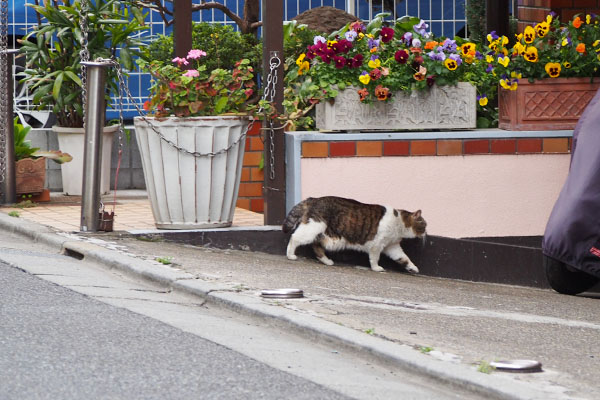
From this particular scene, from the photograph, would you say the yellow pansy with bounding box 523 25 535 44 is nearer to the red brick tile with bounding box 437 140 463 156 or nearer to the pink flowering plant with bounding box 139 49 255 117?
the red brick tile with bounding box 437 140 463 156

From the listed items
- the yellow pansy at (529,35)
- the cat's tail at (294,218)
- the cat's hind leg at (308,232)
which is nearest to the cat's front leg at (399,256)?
the cat's hind leg at (308,232)

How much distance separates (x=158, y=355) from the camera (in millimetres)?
4859

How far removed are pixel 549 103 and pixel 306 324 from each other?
3658 millimetres

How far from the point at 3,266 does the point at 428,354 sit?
3.19 meters

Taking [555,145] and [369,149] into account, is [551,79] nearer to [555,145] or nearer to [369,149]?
[555,145]

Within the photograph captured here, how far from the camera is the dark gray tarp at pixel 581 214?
534cm

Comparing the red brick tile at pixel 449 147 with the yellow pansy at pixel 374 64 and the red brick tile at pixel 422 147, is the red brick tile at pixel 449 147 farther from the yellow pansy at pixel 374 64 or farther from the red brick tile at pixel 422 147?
the yellow pansy at pixel 374 64

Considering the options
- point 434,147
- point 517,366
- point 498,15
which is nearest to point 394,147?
point 434,147

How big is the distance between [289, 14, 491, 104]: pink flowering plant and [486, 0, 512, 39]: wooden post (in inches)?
98.3

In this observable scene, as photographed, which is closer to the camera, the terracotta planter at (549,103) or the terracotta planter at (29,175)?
the terracotta planter at (549,103)

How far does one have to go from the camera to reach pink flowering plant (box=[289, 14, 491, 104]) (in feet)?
27.1

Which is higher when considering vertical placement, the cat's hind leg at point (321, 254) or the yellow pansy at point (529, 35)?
the yellow pansy at point (529, 35)

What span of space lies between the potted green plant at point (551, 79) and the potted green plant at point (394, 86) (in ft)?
0.90

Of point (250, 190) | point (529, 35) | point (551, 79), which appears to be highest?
point (529, 35)
